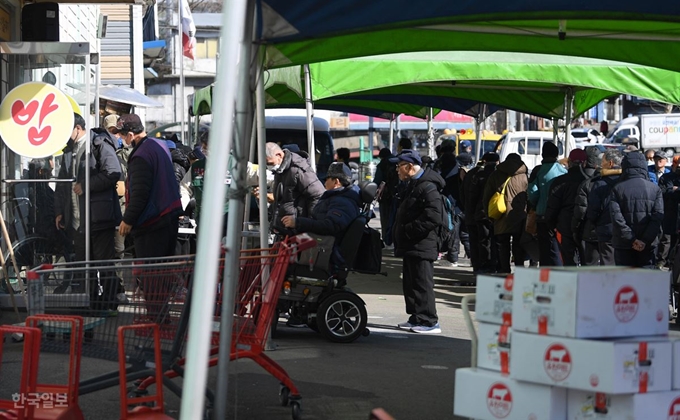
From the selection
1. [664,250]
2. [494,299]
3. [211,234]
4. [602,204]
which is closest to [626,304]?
[494,299]

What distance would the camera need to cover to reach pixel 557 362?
4.54 m

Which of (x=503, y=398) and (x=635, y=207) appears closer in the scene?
(x=503, y=398)

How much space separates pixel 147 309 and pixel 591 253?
7.65m

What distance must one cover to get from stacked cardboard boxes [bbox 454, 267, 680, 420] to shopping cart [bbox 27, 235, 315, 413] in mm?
2102

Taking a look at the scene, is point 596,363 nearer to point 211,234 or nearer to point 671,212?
point 211,234

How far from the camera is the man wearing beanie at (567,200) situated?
13.0 metres

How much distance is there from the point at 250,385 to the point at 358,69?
6355mm

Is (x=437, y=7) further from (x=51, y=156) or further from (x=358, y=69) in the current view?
(x=358, y=69)

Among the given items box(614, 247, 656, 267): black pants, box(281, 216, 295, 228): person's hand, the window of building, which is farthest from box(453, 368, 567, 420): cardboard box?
the window of building

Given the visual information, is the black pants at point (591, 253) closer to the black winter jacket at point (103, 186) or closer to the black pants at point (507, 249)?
the black pants at point (507, 249)

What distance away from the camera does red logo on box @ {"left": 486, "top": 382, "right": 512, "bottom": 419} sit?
4.72 metres

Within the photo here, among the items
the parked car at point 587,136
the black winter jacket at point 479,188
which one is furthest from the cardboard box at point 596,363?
the parked car at point 587,136

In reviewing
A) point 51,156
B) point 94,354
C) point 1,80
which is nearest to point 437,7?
point 94,354

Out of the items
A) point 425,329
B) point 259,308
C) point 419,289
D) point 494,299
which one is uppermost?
point 494,299
